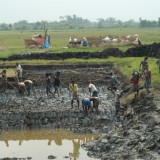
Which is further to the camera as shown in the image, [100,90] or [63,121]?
[100,90]

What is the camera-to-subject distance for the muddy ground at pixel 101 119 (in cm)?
1672

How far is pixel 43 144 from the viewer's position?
1978 centimetres

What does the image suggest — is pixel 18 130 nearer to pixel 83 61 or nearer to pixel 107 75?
pixel 107 75

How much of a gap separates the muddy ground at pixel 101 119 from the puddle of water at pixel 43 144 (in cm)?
48

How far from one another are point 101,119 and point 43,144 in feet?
12.6

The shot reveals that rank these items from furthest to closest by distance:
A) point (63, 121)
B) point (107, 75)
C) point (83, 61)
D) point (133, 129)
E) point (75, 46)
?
point (75, 46) → point (83, 61) → point (107, 75) → point (63, 121) → point (133, 129)

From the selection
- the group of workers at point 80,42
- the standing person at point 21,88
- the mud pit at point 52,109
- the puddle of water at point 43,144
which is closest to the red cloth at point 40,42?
the group of workers at point 80,42

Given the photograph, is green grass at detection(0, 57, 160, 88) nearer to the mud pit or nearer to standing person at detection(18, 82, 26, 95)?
the mud pit

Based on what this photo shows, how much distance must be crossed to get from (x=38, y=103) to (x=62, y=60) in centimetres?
1758

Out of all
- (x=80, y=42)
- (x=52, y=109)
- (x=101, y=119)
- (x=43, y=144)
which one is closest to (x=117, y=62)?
(x=80, y=42)

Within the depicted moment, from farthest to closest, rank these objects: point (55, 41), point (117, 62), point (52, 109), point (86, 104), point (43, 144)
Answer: point (55, 41) → point (117, 62) → point (52, 109) → point (86, 104) → point (43, 144)

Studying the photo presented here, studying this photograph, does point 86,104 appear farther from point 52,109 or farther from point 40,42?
point 40,42

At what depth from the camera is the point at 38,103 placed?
86.5 ft

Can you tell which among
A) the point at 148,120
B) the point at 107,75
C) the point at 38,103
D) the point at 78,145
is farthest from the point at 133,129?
the point at 107,75
